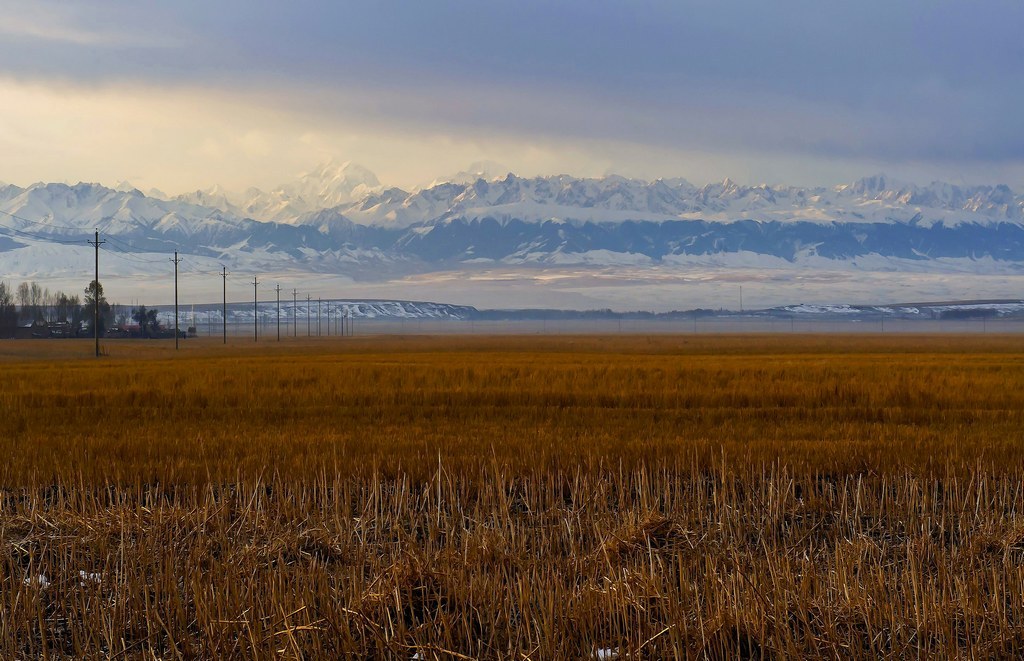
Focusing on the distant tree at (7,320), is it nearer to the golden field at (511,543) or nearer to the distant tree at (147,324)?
the distant tree at (147,324)

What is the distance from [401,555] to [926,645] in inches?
165

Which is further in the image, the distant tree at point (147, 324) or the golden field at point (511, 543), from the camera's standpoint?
the distant tree at point (147, 324)

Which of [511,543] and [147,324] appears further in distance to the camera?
[147,324]

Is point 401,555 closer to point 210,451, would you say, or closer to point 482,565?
point 482,565

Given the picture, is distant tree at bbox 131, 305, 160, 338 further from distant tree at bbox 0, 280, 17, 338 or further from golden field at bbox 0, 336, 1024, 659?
golden field at bbox 0, 336, 1024, 659

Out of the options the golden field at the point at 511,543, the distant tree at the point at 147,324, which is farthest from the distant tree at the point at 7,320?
the golden field at the point at 511,543

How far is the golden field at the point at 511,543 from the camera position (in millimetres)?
6910

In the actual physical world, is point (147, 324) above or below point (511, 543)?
above

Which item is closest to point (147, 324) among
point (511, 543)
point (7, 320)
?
point (7, 320)

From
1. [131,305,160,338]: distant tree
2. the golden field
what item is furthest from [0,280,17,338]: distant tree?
the golden field

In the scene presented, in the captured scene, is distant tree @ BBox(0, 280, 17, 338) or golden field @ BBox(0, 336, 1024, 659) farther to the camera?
distant tree @ BBox(0, 280, 17, 338)

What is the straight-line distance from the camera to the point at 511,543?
8.80m

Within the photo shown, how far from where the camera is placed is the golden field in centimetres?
691

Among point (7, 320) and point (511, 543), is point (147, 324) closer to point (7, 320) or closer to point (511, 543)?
point (7, 320)
